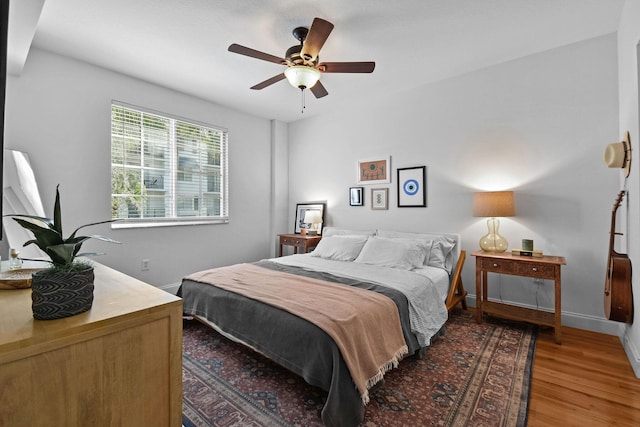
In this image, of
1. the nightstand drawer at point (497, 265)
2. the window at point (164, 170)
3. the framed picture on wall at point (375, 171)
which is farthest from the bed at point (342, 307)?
the window at point (164, 170)

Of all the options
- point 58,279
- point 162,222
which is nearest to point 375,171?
point 162,222

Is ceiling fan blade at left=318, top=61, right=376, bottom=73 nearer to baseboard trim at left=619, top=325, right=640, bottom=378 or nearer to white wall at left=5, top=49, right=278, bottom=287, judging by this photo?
white wall at left=5, top=49, right=278, bottom=287

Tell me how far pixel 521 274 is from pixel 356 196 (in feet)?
7.35

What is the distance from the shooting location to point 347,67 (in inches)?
95.8

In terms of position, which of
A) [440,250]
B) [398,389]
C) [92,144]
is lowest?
[398,389]

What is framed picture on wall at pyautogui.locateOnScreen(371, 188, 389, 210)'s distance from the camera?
4.03 meters

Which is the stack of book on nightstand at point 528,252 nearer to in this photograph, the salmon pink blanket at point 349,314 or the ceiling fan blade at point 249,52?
the salmon pink blanket at point 349,314

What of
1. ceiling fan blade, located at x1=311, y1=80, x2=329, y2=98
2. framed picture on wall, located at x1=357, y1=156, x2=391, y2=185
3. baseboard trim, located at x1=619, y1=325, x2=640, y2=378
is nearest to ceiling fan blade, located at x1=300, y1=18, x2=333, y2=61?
ceiling fan blade, located at x1=311, y1=80, x2=329, y2=98

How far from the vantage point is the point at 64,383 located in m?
0.79

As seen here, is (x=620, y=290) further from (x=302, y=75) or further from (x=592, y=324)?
(x=302, y=75)

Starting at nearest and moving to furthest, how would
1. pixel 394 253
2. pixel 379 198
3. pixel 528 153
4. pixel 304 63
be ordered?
pixel 304 63 < pixel 528 153 < pixel 394 253 < pixel 379 198

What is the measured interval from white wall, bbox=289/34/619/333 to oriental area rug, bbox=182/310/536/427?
3.09 ft

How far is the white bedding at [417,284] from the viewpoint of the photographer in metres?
2.29

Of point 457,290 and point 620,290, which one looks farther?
point 457,290
